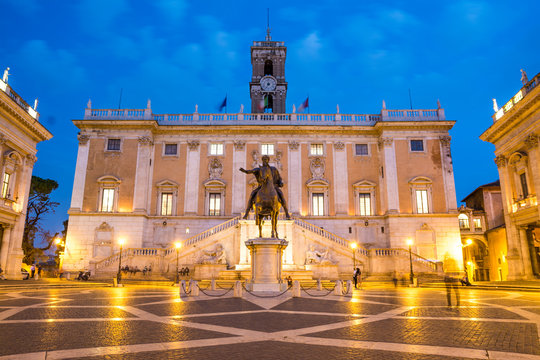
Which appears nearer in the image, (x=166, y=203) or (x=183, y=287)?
(x=183, y=287)

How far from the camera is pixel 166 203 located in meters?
36.2

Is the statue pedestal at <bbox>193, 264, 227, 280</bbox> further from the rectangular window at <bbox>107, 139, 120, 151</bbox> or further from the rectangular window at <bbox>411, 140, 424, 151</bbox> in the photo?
the rectangular window at <bbox>411, 140, 424, 151</bbox>

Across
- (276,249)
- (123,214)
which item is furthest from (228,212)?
(276,249)

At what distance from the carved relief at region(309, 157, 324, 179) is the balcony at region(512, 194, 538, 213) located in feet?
53.8

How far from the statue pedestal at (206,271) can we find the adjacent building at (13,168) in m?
13.8

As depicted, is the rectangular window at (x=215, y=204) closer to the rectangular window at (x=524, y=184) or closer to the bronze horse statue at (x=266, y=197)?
the bronze horse statue at (x=266, y=197)

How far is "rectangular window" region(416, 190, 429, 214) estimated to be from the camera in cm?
3503

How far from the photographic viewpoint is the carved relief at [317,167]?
1447 inches

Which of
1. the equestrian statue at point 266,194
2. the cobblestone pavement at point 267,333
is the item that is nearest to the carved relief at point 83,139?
the equestrian statue at point 266,194

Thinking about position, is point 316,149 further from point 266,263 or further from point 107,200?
point 266,263

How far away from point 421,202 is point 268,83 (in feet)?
81.4

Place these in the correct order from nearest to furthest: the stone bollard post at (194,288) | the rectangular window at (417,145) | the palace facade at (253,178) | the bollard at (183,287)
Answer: the stone bollard post at (194,288) < the bollard at (183,287) < the palace facade at (253,178) < the rectangular window at (417,145)

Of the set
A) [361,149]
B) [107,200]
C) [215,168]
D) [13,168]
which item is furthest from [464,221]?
[13,168]

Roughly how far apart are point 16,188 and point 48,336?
2707 cm
